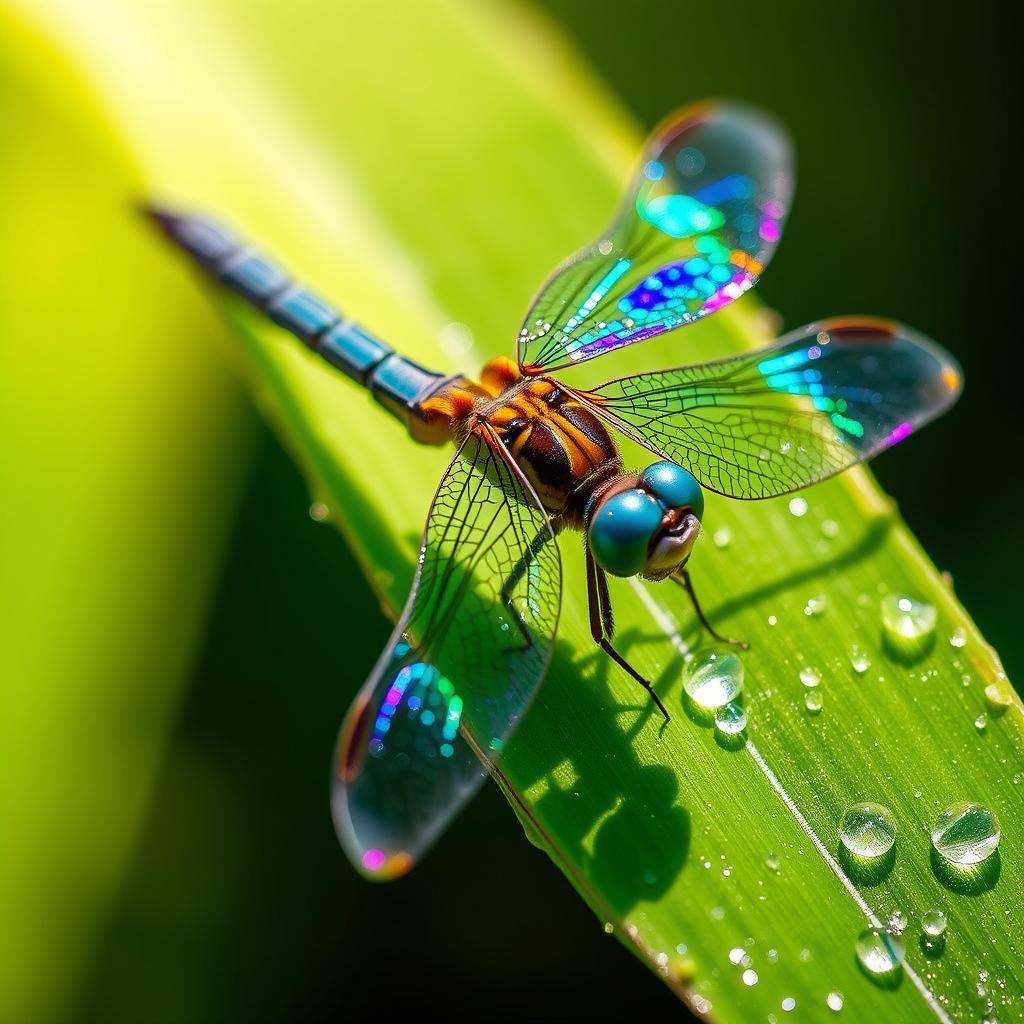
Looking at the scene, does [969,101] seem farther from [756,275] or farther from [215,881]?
[215,881]

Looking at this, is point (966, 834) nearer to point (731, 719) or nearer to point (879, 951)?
point (879, 951)

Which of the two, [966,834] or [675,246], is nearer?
[966,834]

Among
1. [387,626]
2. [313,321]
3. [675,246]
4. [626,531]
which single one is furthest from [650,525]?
[387,626]

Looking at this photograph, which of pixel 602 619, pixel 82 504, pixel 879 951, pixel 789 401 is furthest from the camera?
pixel 82 504

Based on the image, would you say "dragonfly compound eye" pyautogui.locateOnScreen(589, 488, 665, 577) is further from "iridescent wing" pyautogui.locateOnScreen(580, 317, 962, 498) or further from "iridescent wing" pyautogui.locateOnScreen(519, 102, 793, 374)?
"iridescent wing" pyautogui.locateOnScreen(519, 102, 793, 374)

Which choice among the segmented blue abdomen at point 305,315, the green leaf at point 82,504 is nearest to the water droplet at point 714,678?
the segmented blue abdomen at point 305,315

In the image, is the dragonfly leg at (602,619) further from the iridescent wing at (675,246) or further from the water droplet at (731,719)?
the iridescent wing at (675,246)
